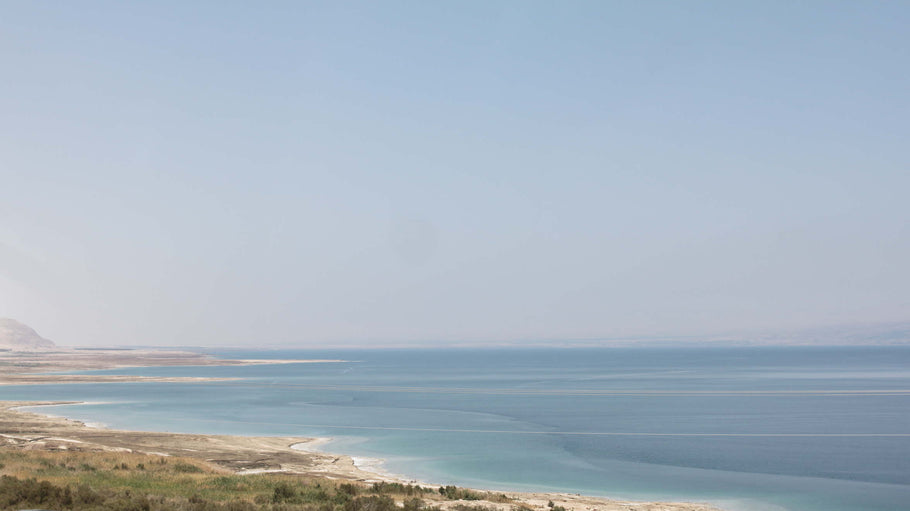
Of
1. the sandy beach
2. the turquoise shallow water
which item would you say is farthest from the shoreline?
the turquoise shallow water

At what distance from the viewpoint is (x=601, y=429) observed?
216 feet

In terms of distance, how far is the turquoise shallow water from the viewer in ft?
134

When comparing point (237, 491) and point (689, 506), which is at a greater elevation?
point (237, 491)

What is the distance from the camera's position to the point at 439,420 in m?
72.6

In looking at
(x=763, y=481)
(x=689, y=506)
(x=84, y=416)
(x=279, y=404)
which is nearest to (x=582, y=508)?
(x=689, y=506)

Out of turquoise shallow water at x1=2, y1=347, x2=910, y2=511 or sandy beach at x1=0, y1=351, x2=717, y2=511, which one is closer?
sandy beach at x1=0, y1=351, x2=717, y2=511

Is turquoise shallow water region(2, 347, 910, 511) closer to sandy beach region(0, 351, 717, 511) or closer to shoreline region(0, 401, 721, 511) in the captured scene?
shoreline region(0, 401, 721, 511)

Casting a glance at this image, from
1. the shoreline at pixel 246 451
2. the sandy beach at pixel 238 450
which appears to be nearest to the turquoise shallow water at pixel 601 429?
the shoreline at pixel 246 451

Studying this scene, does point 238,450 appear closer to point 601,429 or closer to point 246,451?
point 246,451

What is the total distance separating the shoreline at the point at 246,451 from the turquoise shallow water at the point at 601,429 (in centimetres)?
285

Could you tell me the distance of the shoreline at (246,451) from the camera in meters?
33.5

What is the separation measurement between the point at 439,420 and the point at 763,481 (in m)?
36.3

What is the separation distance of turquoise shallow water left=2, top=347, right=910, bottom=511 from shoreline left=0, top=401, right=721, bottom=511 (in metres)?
2.85

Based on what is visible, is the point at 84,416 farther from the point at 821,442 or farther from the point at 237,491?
the point at 821,442
